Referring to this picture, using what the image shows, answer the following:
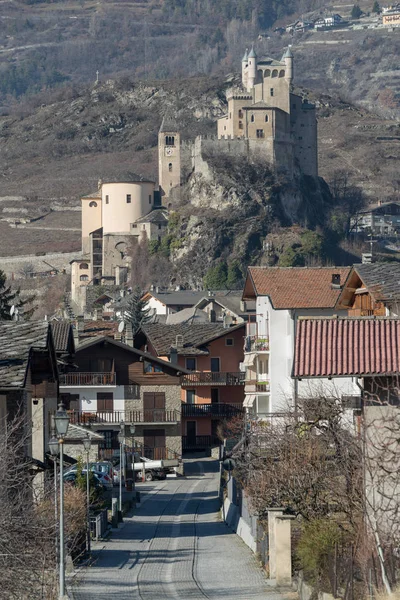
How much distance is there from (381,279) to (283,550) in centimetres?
1212

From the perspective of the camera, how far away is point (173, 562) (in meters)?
32.7

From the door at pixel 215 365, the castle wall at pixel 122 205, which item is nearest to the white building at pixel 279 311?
the door at pixel 215 365

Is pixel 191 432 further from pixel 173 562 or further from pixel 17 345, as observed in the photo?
pixel 17 345

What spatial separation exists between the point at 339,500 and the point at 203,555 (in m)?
6.94

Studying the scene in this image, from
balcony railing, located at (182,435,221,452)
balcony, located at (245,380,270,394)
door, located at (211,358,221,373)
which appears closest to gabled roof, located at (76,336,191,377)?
balcony, located at (245,380,270,394)

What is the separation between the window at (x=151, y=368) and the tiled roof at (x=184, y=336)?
9574 millimetres

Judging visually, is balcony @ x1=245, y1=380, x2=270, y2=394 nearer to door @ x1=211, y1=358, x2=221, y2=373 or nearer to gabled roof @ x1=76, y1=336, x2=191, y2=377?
gabled roof @ x1=76, y1=336, x2=191, y2=377

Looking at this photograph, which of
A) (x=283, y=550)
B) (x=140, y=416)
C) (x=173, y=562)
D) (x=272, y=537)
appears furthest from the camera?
(x=140, y=416)

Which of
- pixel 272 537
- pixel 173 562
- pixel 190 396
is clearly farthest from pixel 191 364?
pixel 272 537

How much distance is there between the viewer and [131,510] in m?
45.4

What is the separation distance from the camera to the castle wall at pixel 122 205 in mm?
177000

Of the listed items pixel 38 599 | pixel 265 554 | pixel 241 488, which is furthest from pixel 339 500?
pixel 241 488

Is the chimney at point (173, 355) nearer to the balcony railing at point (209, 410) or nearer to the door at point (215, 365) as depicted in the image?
the balcony railing at point (209, 410)

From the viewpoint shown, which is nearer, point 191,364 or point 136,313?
point 191,364
